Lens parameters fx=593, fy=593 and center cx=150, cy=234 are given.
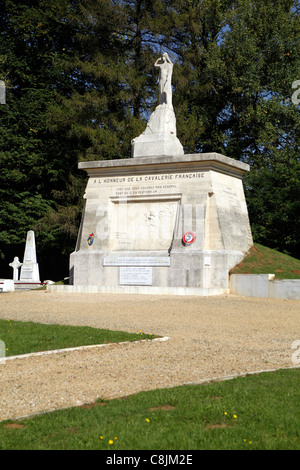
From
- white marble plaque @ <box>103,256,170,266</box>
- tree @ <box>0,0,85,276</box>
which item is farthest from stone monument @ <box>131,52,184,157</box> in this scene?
tree @ <box>0,0,85,276</box>

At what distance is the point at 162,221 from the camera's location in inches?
834

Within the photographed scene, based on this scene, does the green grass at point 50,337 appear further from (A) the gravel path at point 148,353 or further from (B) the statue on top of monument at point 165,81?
(B) the statue on top of monument at point 165,81

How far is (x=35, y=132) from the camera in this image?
108 feet

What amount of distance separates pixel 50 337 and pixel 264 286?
9.75 meters

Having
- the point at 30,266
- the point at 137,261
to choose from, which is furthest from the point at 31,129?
the point at 137,261

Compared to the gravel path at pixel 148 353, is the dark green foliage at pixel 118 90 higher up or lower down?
higher up

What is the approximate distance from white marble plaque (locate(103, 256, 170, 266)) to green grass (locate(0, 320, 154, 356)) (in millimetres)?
8995

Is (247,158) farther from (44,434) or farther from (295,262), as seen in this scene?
(44,434)

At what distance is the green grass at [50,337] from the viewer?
9172mm

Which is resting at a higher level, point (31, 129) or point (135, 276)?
point (31, 129)

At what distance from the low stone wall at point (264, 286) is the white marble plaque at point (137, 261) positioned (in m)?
2.35

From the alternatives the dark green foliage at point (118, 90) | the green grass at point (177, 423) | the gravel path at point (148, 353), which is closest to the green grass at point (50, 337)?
the gravel path at point (148, 353)

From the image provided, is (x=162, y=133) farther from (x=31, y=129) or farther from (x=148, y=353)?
(x=148, y=353)
